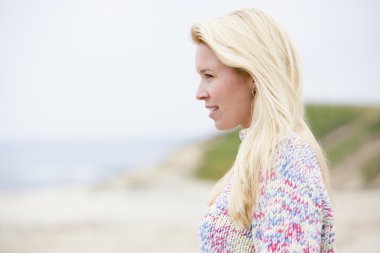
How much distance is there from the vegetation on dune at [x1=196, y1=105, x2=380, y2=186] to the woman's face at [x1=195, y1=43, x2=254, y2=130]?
969cm

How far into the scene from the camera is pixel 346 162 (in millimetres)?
11258

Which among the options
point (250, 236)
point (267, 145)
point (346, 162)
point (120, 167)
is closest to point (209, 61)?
point (267, 145)

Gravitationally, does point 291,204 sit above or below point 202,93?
below

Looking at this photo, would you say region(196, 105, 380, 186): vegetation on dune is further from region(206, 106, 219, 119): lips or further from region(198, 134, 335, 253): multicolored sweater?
region(198, 134, 335, 253): multicolored sweater

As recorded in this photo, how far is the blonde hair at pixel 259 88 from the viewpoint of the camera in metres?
1.61

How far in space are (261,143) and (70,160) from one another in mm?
40998

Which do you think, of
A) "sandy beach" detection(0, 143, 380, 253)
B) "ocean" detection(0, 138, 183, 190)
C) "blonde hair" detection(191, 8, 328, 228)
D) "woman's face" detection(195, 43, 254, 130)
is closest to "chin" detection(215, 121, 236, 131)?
"woman's face" detection(195, 43, 254, 130)

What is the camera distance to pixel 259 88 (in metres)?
1.68

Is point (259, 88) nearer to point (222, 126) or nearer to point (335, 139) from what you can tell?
point (222, 126)

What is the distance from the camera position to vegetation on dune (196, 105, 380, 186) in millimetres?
11453

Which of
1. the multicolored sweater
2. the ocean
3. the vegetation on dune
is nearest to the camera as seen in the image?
the multicolored sweater

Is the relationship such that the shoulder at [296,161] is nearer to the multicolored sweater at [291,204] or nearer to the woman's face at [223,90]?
the multicolored sweater at [291,204]

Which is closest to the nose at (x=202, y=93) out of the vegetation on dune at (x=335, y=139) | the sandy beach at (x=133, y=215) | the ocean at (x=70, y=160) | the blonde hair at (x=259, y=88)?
the blonde hair at (x=259, y=88)

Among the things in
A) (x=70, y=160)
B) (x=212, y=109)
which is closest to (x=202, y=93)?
(x=212, y=109)
